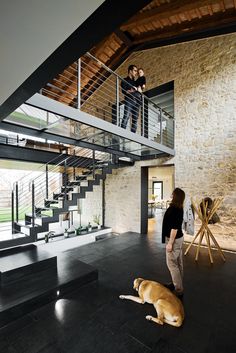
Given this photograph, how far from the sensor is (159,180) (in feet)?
48.5

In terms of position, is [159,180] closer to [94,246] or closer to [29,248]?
[94,246]

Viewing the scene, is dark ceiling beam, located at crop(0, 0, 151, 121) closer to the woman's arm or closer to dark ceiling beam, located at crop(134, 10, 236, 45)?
the woman's arm

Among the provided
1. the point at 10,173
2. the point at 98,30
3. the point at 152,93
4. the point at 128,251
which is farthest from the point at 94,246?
the point at 10,173

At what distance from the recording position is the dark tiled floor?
1.87 metres

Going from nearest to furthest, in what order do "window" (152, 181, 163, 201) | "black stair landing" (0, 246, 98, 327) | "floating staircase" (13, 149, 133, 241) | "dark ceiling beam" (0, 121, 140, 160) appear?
"black stair landing" (0, 246, 98, 327) < "dark ceiling beam" (0, 121, 140, 160) < "floating staircase" (13, 149, 133, 241) < "window" (152, 181, 163, 201)

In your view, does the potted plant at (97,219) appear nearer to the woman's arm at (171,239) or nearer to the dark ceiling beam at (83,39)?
the woman's arm at (171,239)

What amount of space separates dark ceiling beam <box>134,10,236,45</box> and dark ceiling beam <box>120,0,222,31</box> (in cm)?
51

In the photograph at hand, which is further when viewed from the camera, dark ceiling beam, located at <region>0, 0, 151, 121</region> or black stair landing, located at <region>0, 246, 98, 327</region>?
black stair landing, located at <region>0, 246, 98, 327</region>

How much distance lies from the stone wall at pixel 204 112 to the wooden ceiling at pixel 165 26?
0.98 ft

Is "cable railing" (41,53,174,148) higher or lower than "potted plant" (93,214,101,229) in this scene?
higher

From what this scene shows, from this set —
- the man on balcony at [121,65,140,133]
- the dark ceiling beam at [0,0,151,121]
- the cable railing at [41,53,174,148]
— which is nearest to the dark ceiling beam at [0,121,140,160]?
the cable railing at [41,53,174,148]

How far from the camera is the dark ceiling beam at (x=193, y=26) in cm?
464

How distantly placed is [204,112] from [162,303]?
4.77 m

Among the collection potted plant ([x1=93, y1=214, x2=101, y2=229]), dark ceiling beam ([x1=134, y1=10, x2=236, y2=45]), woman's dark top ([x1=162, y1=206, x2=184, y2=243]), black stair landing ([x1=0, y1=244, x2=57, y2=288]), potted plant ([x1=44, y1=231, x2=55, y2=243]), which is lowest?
potted plant ([x1=44, y1=231, x2=55, y2=243])
